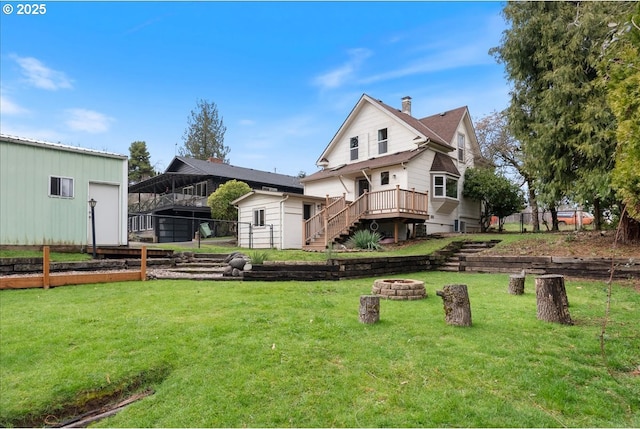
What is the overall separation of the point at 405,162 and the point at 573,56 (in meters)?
7.41

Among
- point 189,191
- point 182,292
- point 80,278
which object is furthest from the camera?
point 189,191

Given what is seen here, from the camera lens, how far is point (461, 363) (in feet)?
11.3

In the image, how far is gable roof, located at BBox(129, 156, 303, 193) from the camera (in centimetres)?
2803

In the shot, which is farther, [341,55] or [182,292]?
[341,55]

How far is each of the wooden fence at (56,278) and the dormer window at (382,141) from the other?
47.1 feet

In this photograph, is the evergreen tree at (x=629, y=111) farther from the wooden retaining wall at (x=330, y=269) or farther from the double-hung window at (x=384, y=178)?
the double-hung window at (x=384, y=178)

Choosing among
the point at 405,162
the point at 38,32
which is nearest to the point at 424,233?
the point at 405,162

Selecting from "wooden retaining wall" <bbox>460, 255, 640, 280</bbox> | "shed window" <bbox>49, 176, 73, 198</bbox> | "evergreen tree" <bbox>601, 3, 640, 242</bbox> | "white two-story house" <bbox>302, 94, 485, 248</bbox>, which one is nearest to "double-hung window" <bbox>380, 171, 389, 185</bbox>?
"white two-story house" <bbox>302, 94, 485, 248</bbox>

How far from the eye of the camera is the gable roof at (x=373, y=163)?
17141 millimetres

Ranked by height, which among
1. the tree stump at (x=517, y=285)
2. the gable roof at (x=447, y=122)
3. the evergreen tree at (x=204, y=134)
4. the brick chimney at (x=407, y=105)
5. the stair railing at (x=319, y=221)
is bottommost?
the tree stump at (x=517, y=285)

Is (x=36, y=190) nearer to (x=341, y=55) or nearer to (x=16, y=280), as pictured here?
(x=16, y=280)

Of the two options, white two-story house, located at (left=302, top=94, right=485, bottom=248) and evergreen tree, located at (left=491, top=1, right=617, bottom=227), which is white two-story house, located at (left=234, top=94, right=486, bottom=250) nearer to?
white two-story house, located at (left=302, top=94, right=485, bottom=248)

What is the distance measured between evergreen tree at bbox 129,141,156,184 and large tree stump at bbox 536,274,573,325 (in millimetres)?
42242

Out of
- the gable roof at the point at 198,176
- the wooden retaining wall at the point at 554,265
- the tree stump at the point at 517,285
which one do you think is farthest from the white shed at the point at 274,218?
the tree stump at the point at 517,285
